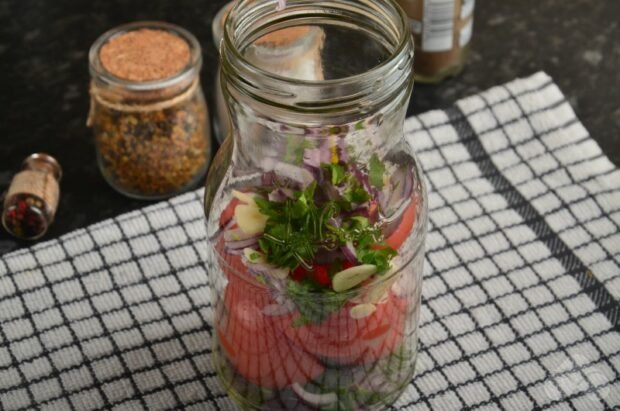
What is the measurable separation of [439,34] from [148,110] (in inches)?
14.0

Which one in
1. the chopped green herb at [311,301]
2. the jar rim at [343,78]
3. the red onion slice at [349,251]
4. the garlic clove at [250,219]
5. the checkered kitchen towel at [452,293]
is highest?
the jar rim at [343,78]

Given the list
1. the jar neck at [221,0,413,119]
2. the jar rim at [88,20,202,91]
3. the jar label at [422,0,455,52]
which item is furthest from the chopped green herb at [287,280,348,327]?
the jar label at [422,0,455,52]

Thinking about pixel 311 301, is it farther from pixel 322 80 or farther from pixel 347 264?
pixel 322 80

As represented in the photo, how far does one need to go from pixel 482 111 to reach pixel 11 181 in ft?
1.71

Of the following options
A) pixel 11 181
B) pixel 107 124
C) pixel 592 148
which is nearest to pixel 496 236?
pixel 592 148

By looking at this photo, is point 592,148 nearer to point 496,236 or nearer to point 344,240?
point 496,236

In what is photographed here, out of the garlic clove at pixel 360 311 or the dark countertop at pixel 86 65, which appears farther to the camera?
the dark countertop at pixel 86 65

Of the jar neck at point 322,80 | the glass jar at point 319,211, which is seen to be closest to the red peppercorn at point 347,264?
the glass jar at point 319,211

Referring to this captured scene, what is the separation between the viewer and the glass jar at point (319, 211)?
2.10 ft

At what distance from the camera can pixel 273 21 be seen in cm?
71

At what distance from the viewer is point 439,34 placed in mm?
1118

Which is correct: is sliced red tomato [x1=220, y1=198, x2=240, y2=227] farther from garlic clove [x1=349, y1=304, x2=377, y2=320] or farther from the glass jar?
garlic clove [x1=349, y1=304, x2=377, y2=320]

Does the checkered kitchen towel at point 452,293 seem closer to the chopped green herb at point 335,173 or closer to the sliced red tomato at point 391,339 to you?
the sliced red tomato at point 391,339

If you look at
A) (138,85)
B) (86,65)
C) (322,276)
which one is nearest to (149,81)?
(138,85)
